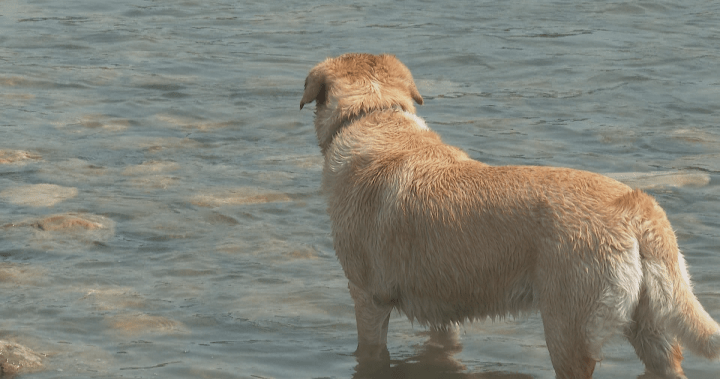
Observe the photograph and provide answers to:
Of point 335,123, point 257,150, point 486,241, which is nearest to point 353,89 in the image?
point 335,123

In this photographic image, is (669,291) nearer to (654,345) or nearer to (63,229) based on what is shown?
(654,345)

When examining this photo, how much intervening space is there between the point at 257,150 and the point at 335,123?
4.04 metres

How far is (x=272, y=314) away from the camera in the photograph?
6180mm

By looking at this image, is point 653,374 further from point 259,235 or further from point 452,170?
point 259,235

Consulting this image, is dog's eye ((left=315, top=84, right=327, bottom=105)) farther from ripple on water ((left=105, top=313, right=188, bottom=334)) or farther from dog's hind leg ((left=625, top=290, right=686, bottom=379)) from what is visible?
dog's hind leg ((left=625, top=290, right=686, bottom=379))

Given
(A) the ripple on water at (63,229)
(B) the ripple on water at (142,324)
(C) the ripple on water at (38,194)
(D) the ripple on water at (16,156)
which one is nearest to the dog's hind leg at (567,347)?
(B) the ripple on water at (142,324)

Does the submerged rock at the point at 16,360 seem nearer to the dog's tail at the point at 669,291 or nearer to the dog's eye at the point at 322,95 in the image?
the dog's eye at the point at 322,95

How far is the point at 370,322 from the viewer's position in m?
5.26

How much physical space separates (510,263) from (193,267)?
303cm

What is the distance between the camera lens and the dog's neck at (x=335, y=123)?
17.9ft

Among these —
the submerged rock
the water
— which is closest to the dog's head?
the water

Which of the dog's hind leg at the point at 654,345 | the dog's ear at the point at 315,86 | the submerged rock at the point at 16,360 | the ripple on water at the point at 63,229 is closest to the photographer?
the dog's hind leg at the point at 654,345

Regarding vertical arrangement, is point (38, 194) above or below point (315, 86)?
below

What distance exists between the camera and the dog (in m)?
4.16
